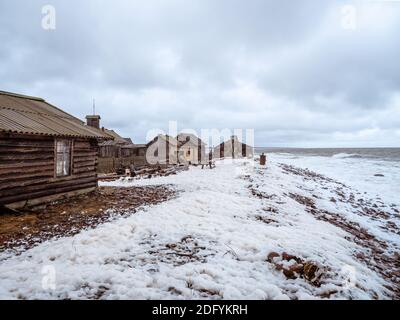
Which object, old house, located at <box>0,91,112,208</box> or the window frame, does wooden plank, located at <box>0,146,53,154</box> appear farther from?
the window frame

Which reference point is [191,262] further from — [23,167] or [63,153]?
[63,153]

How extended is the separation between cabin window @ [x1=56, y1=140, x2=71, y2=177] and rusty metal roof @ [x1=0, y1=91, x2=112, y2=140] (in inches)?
26.1

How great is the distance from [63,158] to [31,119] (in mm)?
2223

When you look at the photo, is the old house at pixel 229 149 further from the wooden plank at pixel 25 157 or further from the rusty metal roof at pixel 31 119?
the wooden plank at pixel 25 157

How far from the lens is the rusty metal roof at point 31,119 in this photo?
9498 millimetres

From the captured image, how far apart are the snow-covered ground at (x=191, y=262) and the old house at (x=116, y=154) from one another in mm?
21461

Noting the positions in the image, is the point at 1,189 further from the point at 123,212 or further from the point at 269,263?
the point at 269,263

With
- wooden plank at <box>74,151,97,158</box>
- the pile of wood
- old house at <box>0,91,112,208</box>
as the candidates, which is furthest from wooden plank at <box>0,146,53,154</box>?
the pile of wood

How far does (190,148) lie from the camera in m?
43.7

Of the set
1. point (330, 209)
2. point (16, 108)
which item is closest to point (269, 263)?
point (330, 209)

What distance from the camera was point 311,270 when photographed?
522 cm

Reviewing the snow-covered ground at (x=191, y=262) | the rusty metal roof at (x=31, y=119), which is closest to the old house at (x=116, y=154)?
the rusty metal roof at (x=31, y=119)

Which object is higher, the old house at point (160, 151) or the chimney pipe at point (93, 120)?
the chimney pipe at point (93, 120)
